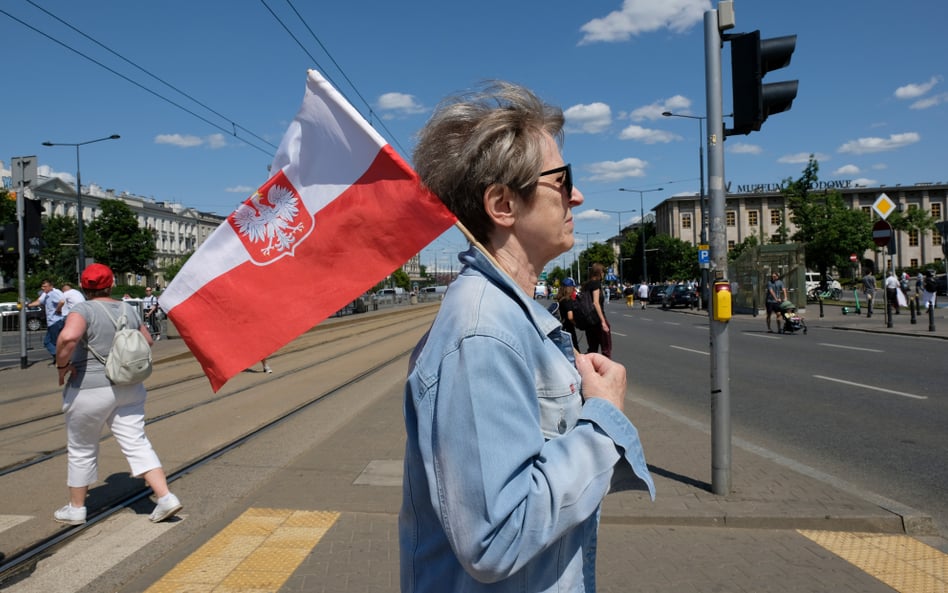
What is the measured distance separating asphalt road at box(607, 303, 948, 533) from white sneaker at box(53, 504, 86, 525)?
225 inches

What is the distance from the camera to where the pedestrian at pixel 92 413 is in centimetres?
497

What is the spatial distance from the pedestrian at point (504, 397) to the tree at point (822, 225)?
54.3m

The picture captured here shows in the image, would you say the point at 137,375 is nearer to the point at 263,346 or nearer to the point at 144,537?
the point at 144,537

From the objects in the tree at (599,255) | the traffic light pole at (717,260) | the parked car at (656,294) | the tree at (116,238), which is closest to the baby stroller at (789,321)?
the traffic light pole at (717,260)

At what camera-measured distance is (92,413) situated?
4.98 metres

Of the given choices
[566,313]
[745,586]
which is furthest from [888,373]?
[745,586]

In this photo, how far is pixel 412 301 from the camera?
8062 cm

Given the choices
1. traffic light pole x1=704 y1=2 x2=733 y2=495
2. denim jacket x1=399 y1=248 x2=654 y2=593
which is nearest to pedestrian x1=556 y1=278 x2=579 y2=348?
traffic light pole x1=704 y1=2 x2=733 y2=495

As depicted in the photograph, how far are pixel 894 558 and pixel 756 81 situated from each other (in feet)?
11.1

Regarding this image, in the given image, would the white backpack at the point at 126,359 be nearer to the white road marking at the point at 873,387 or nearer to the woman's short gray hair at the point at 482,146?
the woman's short gray hair at the point at 482,146

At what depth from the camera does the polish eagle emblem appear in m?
Answer: 2.00

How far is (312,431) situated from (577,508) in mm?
7157

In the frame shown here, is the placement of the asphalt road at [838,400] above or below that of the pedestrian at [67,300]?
below

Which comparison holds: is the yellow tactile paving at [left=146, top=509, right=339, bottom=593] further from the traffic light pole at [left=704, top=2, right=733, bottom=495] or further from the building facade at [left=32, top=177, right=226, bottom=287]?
the building facade at [left=32, top=177, right=226, bottom=287]
